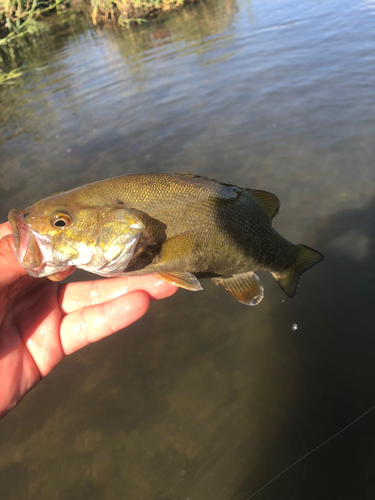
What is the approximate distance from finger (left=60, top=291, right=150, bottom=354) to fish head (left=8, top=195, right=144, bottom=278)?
28.6 inches

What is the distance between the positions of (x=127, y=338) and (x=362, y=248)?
128 inches

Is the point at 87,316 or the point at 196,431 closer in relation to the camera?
the point at 87,316

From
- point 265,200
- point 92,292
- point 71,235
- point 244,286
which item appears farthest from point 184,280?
point 92,292

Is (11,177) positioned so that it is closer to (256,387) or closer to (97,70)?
(256,387)

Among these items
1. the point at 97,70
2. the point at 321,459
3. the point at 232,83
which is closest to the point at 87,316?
the point at 321,459

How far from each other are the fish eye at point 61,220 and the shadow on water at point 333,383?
8.47 ft

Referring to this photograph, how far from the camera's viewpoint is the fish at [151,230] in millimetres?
1980

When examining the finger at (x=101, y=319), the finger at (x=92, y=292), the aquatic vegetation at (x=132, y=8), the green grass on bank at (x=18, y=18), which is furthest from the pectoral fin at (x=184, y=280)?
the green grass on bank at (x=18, y=18)

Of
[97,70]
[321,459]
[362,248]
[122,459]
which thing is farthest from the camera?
[97,70]

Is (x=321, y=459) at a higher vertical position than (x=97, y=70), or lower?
lower

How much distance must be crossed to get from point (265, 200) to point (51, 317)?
2.13 m

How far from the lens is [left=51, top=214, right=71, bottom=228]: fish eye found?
1982mm

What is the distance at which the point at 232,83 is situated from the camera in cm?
943

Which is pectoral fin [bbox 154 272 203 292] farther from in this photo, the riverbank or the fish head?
the riverbank
